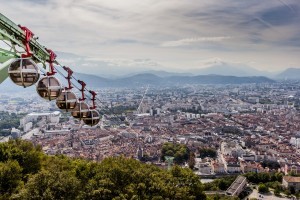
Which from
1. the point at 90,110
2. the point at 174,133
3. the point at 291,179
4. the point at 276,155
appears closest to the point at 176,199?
the point at 90,110

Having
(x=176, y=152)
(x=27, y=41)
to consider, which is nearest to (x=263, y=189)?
(x=176, y=152)

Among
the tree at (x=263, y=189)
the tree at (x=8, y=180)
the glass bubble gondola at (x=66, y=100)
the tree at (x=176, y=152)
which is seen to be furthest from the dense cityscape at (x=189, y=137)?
the glass bubble gondola at (x=66, y=100)

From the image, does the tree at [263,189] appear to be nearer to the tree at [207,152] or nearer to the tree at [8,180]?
the tree at [207,152]

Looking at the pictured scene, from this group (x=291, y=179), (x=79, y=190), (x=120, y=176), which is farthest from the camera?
(x=291, y=179)

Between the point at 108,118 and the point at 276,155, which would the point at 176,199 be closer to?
the point at 276,155

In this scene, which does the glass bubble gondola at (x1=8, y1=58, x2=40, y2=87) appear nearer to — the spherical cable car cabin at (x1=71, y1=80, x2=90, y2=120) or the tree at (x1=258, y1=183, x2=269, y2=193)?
the spherical cable car cabin at (x1=71, y1=80, x2=90, y2=120)
